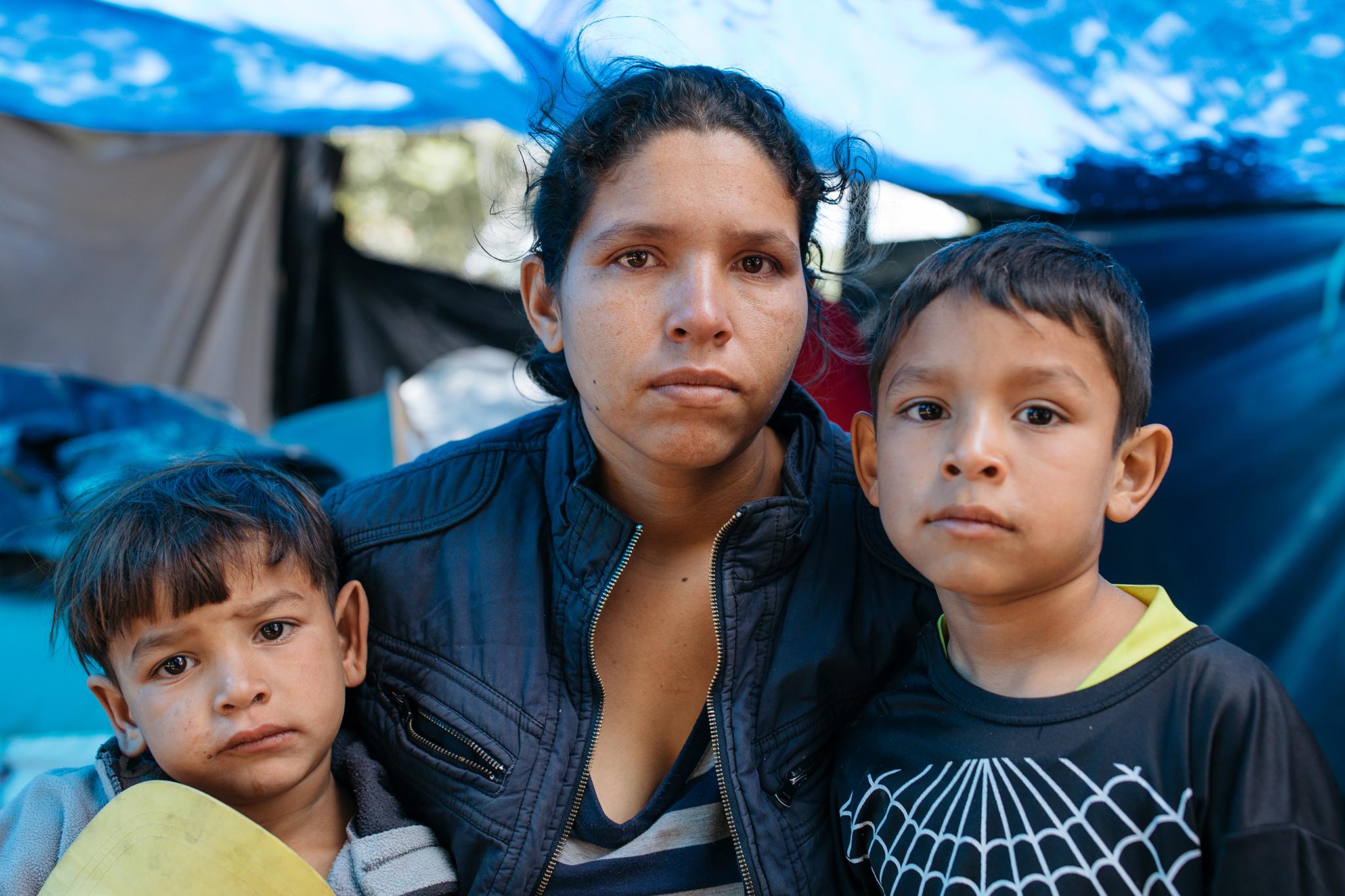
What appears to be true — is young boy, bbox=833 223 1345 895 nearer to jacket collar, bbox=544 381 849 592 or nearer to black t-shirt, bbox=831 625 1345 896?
black t-shirt, bbox=831 625 1345 896

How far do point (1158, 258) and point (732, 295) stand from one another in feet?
4.30

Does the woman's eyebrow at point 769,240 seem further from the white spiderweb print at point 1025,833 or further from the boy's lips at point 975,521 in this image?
the white spiderweb print at point 1025,833

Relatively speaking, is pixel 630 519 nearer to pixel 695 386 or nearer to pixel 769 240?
pixel 695 386

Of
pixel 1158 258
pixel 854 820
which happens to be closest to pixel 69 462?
pixel 854 820

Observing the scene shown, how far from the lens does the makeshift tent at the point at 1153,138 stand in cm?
173

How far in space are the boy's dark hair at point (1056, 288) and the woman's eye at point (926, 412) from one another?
4.8 inches

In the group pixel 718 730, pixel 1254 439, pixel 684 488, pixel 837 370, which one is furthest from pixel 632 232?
pixel 1254 439

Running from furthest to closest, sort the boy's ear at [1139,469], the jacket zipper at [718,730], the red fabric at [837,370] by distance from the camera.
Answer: the red fabric at [837,370], the jacket zipper at [718,730], the boy's ear at [1139,469]

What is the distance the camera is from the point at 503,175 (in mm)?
1984

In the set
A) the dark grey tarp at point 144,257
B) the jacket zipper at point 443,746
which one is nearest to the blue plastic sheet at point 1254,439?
the jacket zipper at point 443,746

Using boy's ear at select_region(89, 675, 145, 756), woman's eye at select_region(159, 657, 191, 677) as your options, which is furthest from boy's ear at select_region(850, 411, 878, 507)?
boy's ear at select_region(89, 675, 145, 756)

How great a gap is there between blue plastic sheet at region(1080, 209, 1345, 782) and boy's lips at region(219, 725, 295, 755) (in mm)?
1804

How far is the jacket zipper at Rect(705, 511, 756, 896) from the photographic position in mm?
1430

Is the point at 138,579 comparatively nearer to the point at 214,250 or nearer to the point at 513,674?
the point at 513,674
